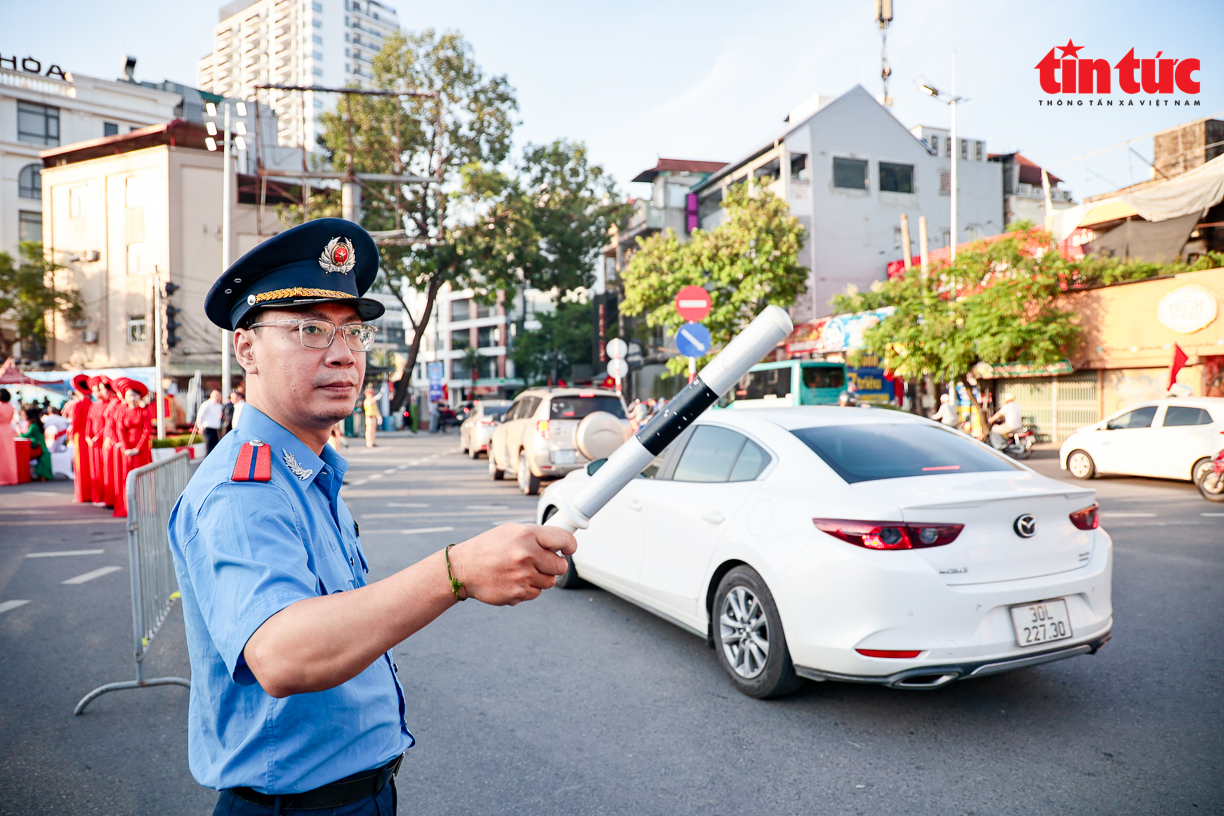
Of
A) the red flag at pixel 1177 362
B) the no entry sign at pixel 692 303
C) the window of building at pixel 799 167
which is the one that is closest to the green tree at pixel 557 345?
the window of building at pixel 799 167

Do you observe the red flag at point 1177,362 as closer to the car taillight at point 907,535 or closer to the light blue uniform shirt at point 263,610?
the car taillight at point 907,535

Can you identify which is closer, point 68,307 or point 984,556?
point 984,556

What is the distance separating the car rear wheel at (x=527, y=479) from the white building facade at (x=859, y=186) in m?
20.9

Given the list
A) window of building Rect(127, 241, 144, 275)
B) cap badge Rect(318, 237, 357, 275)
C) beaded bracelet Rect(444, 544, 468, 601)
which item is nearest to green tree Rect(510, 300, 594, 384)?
window of building Rect(127, 241, 144, 275)

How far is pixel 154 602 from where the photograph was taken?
479 cm

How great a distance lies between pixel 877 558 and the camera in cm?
348

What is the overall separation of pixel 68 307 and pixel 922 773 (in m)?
43.6

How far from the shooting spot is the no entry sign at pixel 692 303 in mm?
12078

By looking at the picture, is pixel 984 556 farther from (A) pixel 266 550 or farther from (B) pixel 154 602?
(B) pixel 154 602

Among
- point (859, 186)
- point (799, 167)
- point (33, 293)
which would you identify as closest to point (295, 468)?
point (799, 167)

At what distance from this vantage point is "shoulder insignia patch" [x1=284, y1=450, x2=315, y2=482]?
4.72 ft

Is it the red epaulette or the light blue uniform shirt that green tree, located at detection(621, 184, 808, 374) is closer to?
the light blue uniform shirt

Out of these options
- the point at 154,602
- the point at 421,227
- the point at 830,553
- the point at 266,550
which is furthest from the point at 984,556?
the point at 421,227

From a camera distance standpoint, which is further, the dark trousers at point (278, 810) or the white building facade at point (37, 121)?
the white building facade at point (37, 121)
